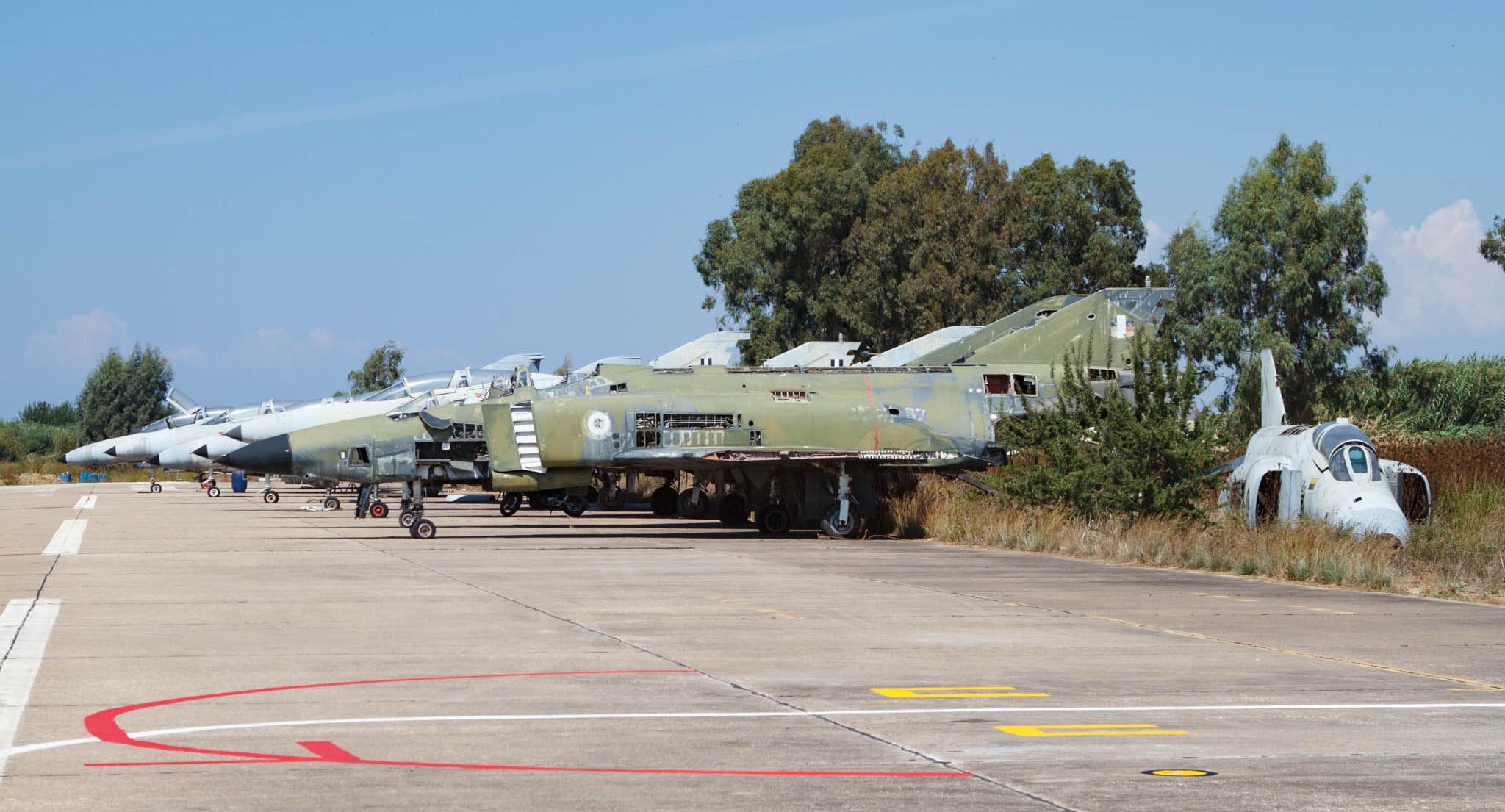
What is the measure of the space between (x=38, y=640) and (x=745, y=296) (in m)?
56.3

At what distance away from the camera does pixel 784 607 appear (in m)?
14.6

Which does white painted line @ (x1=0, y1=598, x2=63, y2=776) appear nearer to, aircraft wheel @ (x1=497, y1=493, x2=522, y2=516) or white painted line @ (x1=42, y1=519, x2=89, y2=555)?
white painted line @ (x1=42, y1=519, x2=89, y2=555)

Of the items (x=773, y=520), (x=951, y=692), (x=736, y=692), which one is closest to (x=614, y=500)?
(x=773, y=520)

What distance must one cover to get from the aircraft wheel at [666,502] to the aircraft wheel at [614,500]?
2.30 metres

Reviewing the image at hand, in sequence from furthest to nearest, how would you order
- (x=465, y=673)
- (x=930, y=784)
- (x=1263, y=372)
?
(x=1263, y=372) → (x=465, y=673) → (x=930, y=784)

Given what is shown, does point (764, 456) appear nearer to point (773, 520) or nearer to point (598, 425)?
point (773, 520)

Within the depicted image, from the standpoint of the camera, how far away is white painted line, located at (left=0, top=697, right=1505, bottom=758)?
7.90 m

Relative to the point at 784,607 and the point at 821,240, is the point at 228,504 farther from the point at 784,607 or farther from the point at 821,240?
the point at 784,607

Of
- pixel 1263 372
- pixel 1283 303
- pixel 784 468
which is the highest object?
pixel 1283 303

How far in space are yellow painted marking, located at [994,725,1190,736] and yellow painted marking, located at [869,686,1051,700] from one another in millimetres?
1001

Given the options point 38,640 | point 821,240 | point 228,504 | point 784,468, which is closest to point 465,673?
point 38,640

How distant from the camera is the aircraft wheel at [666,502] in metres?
36.3

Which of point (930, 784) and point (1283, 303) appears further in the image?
point (1283, 303)

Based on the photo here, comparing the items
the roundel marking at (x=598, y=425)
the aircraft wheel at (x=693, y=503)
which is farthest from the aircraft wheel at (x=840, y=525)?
the aircraft wheel at (x=693, y=503)
